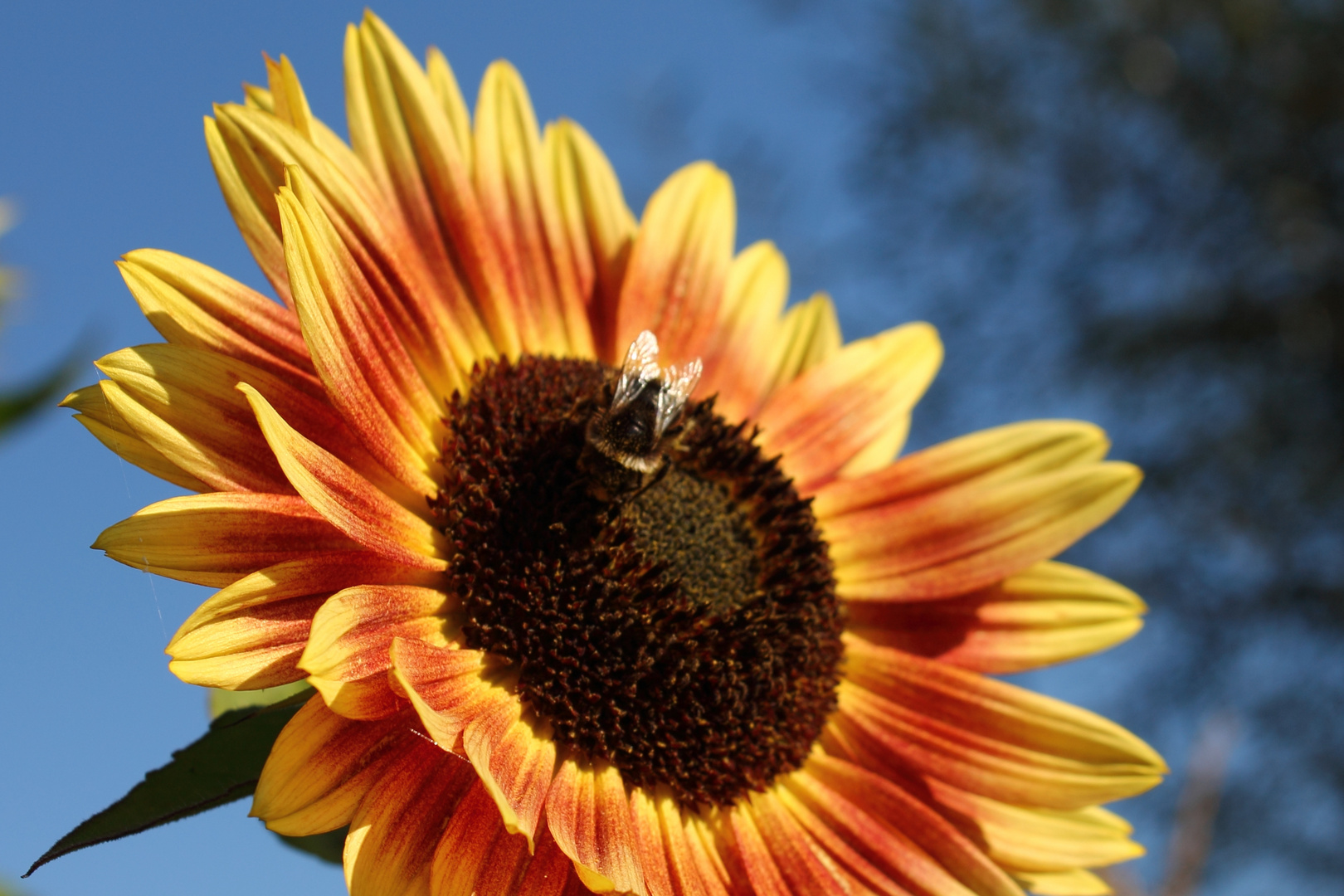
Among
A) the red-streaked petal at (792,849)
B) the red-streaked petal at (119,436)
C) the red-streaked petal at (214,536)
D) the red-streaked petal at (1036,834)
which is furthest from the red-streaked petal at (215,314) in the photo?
the red-streaked petal at (1036,834)

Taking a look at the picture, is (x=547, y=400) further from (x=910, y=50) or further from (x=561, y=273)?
(x=910, y=50)

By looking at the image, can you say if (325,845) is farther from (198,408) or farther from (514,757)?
(198,408)

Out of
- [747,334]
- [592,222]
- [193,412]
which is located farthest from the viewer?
[747,334]

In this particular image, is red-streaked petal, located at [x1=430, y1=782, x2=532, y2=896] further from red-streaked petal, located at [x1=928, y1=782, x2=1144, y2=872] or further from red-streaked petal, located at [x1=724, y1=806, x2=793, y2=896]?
red-streaked petal, located at [x1=928, y1=782, x2=1144, y2=872]

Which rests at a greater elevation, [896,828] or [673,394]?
[673,394]

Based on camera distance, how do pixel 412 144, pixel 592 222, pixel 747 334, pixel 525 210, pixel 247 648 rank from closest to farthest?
pixel 247 648
pixel 412 144
pixel 525 210
pixel 592 222
pixel 747 334

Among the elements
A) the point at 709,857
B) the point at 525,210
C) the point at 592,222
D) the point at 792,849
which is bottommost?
the point at 709,857

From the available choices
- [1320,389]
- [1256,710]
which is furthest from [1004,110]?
[1256,710]

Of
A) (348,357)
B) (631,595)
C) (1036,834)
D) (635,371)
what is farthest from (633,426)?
(1036,834)
